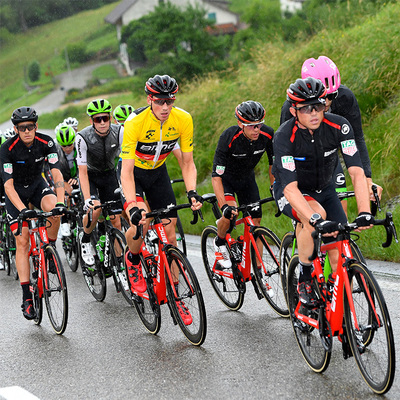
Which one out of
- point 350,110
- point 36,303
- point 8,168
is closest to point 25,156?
point 8,168

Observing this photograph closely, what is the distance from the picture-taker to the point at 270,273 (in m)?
6.35

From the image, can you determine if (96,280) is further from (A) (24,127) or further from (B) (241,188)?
(B) (241,188)

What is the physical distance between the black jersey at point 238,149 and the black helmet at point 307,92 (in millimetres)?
1897

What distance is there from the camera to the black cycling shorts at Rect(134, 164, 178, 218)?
6.78 meters

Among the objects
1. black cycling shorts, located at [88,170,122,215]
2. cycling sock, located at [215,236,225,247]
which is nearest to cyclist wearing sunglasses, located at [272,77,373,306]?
cycling sock, located at [215,236,225,247]

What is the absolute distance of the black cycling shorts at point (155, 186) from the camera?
6781 mm

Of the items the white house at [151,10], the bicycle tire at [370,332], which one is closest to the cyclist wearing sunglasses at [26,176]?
the bicycle tire at [370,332]

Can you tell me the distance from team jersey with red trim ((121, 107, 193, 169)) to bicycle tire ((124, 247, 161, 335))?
3.49 ft

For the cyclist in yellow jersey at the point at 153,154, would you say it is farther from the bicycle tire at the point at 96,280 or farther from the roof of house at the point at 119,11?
the roof of house at the point at 119,11

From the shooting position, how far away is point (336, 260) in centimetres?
476

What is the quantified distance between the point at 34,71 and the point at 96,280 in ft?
283

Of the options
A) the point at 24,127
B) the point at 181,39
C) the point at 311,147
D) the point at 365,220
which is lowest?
the point at 181,39

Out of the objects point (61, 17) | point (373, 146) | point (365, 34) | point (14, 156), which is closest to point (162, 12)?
point (365, 34)

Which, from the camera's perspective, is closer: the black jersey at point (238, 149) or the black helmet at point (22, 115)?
the black jersey at point (238, 149)
